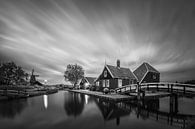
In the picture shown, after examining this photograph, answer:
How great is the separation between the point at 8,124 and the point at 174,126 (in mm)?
13477

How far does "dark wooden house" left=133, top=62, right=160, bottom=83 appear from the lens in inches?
1394

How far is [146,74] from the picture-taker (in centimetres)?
3550

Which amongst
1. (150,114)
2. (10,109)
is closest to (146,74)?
(150,114)

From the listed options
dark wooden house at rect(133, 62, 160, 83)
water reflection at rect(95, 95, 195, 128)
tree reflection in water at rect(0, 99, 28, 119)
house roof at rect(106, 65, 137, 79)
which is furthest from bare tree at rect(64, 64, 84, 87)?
water reflection at rect(95, 95, 195, 128)

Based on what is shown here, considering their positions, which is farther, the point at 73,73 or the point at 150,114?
the point at 73,73

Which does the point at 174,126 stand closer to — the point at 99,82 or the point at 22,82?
the point at 99,82

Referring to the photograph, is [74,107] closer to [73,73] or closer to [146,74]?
[146,74]

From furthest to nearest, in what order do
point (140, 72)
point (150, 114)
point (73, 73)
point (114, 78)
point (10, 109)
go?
point (73, 73)
point (140, 72)
point (114, 78)
point (10, 109)
point (150, 114)

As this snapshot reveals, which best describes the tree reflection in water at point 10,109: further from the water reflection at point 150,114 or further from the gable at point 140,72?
the gable at point 140,72

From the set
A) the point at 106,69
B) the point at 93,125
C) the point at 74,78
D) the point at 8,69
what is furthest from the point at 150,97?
the point at 8,69

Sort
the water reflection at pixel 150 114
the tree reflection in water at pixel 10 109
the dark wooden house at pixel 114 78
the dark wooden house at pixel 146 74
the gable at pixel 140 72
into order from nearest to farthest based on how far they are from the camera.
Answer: the water reflection at pixel 150 114 → the tree reflection in water at pixel 10 109 → the dark wooden house at pixel 114 78 → the dark wooden house at pixel 146 74 → the gable at pixel 140 72

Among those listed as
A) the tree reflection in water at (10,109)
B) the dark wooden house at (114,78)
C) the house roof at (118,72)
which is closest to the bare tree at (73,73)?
the dark wooden house at (114,78)

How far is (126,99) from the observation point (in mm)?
21281

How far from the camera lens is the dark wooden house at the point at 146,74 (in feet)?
116
